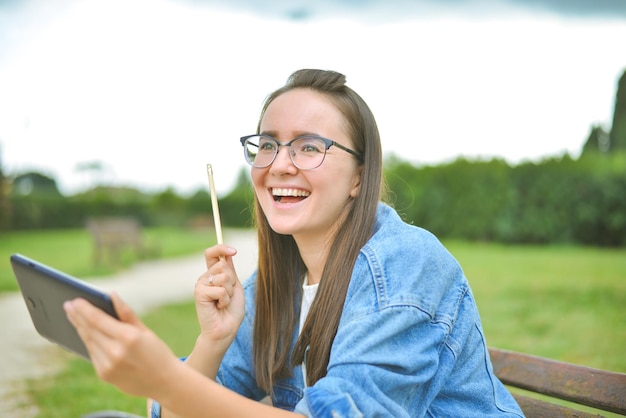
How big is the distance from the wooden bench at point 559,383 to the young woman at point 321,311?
0.80 feet

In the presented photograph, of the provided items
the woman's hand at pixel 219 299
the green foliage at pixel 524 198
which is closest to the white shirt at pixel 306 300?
the woman's hand at pixel 219 299

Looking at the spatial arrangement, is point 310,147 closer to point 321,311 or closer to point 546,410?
point 321,311

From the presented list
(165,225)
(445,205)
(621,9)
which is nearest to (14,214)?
(165,225)

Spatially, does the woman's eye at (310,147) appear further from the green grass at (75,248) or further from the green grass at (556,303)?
the green grass at (75,248)

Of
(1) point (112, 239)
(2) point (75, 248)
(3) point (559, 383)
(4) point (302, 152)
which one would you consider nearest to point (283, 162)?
(4) point (302, 152)

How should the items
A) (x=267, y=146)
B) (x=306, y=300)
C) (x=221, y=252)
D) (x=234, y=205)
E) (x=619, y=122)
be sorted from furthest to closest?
(x=234, y=205), (x=619, y=122), (x=306, y=300), (x=267, y=146), (x=221, y=252)

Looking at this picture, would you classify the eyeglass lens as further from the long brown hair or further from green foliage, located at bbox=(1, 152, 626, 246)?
green foliage, located at bbox=(1, 152, 626, 246)

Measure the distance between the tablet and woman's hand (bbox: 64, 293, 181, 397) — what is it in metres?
0.02

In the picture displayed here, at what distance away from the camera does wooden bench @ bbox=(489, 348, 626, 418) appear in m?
1.67

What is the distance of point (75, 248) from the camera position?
49.1 feet

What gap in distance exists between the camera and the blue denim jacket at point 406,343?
1246mm

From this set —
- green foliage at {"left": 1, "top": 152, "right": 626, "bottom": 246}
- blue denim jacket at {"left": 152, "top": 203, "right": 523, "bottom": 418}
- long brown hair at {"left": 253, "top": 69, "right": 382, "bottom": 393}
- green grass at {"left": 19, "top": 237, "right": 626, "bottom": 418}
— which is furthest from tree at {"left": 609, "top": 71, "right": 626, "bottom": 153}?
blue denim jacket at {"left": 152, "top": 203, "right": 523, "bottom": 418}

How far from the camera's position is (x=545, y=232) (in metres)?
12.3

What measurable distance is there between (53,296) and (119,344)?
22 cm
